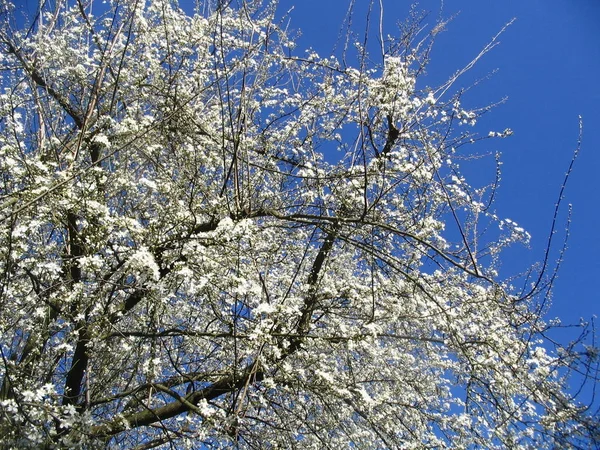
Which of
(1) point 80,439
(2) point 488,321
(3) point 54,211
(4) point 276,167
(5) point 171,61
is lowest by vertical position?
(1) point 80,439

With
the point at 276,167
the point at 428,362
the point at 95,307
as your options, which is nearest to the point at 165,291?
the point at 95,307

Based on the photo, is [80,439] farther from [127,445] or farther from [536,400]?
[536,400]

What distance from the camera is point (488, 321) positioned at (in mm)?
4805

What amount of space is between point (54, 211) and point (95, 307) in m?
0.79

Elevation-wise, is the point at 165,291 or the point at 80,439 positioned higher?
the point at 165,291

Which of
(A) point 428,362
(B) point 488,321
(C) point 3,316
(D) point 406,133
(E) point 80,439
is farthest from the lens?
(A) point 428,362

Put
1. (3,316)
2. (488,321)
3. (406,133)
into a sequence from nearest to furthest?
(3,316) < (488,321) < (406,133)

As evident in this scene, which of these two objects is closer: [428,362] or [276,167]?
[276,167]

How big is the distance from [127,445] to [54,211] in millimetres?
2912

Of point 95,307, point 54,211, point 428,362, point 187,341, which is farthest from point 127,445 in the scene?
point 428,362

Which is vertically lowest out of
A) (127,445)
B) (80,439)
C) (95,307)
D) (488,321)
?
(80,439)

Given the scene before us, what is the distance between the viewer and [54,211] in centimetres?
364

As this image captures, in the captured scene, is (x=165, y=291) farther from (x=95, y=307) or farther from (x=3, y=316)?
(x=3, y=316)

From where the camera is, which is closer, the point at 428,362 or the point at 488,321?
the point at 488,321
